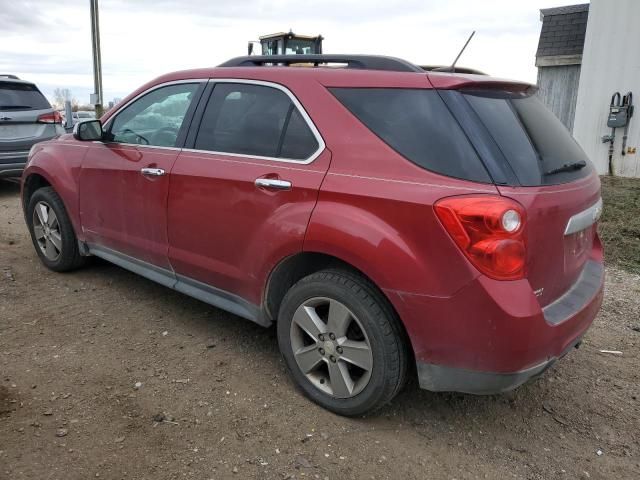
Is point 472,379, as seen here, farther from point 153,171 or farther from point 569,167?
point 153,171

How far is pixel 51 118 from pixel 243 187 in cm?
686

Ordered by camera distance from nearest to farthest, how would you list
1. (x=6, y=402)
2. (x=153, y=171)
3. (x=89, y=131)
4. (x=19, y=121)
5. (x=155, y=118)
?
(x=6, y=402)
(x=153, y=171)
(x=155, y=118)
(x=89, y=131)
(x=19, y=121)

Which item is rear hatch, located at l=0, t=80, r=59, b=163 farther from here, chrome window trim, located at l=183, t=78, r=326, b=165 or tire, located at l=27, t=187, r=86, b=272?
chrome window trim, located at l=183, t=78, r=326, b=165

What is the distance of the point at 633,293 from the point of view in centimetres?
459

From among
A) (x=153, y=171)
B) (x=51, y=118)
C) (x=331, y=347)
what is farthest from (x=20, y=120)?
(x=331, y=347)

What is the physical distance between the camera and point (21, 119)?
Answer: 8.05 meters

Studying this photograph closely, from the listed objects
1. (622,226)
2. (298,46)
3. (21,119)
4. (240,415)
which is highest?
(298,46)

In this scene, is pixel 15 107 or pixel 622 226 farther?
pixel 15 107

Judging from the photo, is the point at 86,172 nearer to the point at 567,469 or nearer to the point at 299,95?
the point at 299,95

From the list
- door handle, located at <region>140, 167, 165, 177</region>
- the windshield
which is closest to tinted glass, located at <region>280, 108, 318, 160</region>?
door handle, located at <region>140, 167, 165, 177</region>

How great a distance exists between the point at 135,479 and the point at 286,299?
1.09 metres

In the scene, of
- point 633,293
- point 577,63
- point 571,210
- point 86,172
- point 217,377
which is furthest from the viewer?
point 577,63

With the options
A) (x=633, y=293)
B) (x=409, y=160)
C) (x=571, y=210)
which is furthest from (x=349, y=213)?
(x=633, y=293)

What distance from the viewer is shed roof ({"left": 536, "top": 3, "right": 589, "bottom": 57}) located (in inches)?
493
